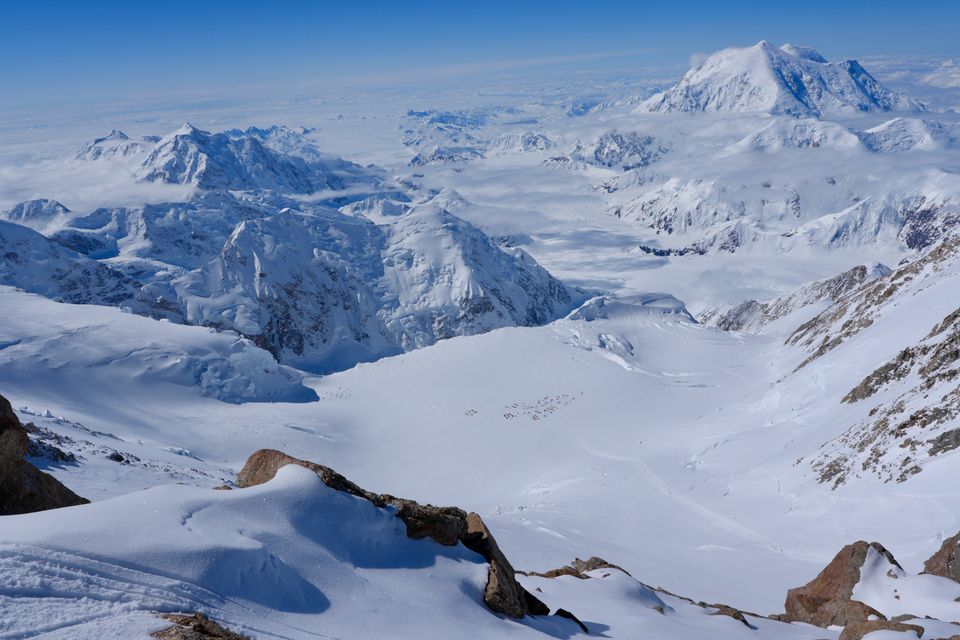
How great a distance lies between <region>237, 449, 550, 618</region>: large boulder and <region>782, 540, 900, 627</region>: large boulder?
9283 millimetres

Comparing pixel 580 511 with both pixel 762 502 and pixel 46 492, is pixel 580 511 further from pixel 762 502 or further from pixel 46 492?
pixel 46 492

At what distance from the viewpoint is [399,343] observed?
149 metres

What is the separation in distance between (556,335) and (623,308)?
31.9m

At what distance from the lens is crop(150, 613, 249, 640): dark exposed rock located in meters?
7.80

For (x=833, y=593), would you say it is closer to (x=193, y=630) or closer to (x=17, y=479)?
(x=193, y=630)

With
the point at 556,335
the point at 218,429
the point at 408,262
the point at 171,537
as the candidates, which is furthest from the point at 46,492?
the point at 408,262

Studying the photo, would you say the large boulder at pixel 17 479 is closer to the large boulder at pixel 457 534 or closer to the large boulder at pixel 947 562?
the large boulder at pixel 457 534

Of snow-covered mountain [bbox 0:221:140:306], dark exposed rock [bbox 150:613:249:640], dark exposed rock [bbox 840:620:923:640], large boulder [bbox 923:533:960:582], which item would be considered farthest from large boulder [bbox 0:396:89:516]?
snow-covered mountain [bbox 0:221:140:306]

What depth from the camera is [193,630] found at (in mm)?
8039

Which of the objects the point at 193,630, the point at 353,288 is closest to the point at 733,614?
the point at 193,630

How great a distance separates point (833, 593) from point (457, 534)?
12.5m

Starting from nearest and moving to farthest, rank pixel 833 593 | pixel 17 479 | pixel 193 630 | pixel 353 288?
pixel 193 630, pixel 17 479, pixel 833 593, pixel 353 288

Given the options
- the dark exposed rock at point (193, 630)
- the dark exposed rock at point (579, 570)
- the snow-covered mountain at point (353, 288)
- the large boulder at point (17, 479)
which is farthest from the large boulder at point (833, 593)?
the snow-covered mountain at point (353, 288)

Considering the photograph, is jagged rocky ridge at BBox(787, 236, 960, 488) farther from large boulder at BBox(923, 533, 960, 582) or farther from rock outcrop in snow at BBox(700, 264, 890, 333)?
rock outcrop in snow at BBox(700, 264, 890, 333)
